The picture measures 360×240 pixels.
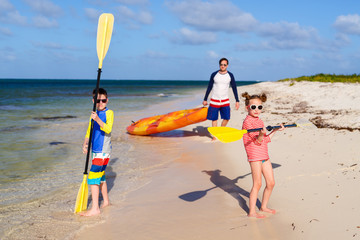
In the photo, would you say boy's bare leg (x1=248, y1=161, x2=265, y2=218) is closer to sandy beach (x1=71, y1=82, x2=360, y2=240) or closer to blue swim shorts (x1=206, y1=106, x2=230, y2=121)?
sandy beach (x1=71, y1=82, x2=360, y2=240)

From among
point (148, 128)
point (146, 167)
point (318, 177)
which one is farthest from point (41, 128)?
point (318, 177)

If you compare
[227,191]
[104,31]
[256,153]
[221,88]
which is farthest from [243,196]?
[221,88]

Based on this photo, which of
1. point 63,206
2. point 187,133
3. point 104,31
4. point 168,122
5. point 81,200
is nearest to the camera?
point 81,200

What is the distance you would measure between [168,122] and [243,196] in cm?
514

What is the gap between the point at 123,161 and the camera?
256 inches

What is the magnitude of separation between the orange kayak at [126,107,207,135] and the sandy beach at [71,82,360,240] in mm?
1643

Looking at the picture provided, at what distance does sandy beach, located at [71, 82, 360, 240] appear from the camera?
10.5ft

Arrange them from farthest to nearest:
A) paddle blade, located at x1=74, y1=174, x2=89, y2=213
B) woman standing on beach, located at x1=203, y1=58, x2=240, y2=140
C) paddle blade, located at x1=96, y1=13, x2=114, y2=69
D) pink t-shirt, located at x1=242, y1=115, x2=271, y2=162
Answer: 1. woman standing on beach, located at x1=203, y1=58, x2=240, y2=140
2. paddle blade, located at x1=96, y1=13, x2=114, y2=69
3. paddle blade, located at x1=74, y1=174, x2=89, y2=213
4. pink t-shirt, located at x1=242, y1=115, x2=271, y2=162

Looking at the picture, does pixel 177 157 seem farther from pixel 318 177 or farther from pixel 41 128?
pixel 41 128

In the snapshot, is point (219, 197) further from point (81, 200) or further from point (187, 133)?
point (187, 133)

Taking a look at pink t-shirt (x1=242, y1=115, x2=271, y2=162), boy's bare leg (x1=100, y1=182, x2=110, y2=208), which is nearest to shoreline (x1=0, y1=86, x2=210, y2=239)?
boy's bare leg (x1=100, y1=182, x2=110, y2=208)

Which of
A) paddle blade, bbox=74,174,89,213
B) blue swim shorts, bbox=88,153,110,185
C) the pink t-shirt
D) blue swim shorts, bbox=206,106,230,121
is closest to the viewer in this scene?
the pink t-shirt

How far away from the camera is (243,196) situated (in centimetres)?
421

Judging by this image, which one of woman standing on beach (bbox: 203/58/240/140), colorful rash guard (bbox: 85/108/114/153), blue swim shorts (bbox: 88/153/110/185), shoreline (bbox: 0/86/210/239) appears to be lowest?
shoreline (bbox: 0/86/210/239)
